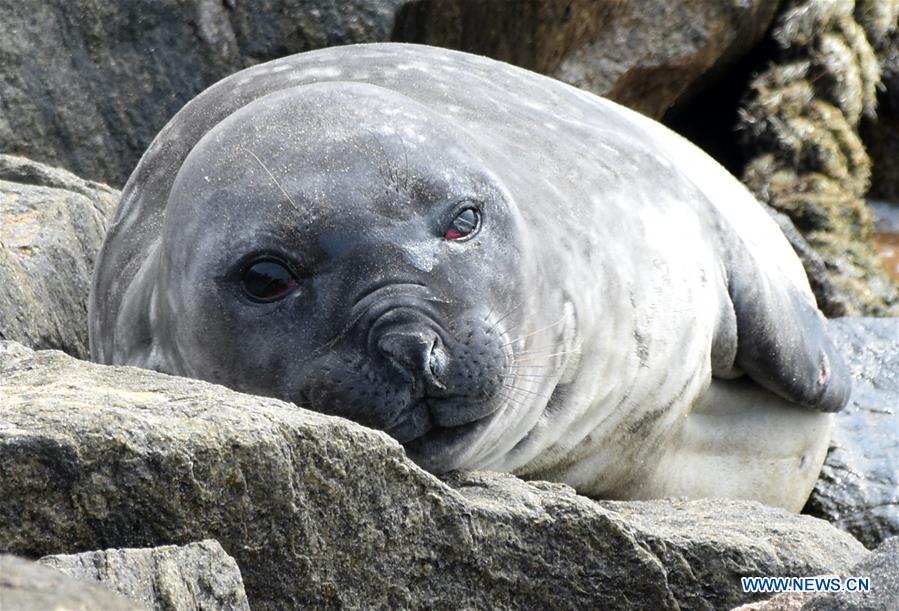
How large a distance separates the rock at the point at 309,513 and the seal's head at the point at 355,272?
25 cm

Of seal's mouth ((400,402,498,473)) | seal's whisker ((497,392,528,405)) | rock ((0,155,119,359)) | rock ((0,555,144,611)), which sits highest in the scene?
rock ((0,555,144,611))

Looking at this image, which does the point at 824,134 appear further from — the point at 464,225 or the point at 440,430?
the point at 440,430

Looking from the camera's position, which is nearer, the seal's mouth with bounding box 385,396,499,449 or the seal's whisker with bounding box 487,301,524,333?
the seal's mouth with bounding box 385,396,499,449

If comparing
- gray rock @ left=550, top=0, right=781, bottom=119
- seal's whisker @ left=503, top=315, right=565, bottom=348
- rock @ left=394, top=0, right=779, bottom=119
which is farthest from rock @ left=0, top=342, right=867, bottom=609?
gray rock @ left=550, top=0, right=781, bottom=119

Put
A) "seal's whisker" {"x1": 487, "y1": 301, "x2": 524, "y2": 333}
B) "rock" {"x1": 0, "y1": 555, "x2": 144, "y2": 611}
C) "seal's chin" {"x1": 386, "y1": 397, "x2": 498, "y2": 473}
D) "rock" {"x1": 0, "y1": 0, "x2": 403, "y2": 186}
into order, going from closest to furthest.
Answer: "rock" {"x1": 0, "y1": 555, "x2": 144, "y2": 611} < "seal's chin" {"x1": 386, "y1": 397, "x2": 498, "y2": 473} < "seal's whisker" {"x1": 487, "y1": 301, "x2": 524, "y2": 333} < "rock" {"x1": 0, "y1": 0, "x2": 403, "y2": 186}

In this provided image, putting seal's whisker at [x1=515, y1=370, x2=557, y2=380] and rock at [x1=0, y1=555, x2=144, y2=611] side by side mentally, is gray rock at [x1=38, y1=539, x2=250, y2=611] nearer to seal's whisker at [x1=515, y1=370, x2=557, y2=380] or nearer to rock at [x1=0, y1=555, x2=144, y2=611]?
rock at [x1=0, y1=555, x2=144, y2=611]

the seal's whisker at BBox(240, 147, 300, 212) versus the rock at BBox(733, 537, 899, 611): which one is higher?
the seal's whisker at BBox(240, 147, 300, 212)

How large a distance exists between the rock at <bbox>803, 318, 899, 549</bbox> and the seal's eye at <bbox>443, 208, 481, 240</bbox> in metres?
2.17

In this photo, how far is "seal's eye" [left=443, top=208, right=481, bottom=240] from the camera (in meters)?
3.77

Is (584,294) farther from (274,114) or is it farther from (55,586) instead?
(55,586)

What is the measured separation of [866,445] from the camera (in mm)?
5746

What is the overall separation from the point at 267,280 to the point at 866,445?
2.78 m

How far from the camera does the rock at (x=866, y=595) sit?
8.61 feet

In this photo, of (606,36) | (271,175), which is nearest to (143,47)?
(606,36)
